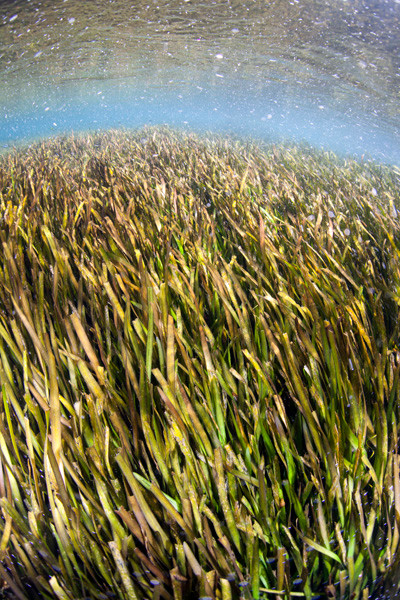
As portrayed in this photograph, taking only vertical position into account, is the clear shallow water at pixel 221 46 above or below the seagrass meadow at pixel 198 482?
above

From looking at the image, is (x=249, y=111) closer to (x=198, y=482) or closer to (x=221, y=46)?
(x=221, y=46)

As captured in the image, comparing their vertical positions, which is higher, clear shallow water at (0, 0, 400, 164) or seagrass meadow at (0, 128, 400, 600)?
clear shallow water at (0, 0, 400, 164)

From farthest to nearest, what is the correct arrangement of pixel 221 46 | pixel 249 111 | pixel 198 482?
1. pixel 249 111
2. pixel 221 46
3. pixel 198 482

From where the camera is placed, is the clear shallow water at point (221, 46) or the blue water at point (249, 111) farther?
the blue water at point (249, 111)

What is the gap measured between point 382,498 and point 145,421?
2.73 ft

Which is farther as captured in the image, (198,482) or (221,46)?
(221,46)

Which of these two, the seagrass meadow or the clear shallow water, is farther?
the clear shallow water

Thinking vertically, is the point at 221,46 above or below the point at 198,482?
above

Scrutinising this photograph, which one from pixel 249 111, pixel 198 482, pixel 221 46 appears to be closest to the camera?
pixel 198 482

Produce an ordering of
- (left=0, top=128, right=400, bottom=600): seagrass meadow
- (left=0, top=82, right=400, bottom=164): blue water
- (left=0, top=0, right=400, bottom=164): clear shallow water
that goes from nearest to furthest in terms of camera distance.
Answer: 1. (left=0, top=128, right=400, bottom=600): seagrass meadow
2. (left=0, top=0, right=400, bottom=164): clear shallow water
3. (left=0, top=82, right=400, bottom=164): blue water

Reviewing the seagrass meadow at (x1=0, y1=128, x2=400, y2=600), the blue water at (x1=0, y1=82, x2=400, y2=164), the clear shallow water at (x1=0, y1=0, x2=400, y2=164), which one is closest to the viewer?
the seagrass meadow at (x1=0, y1=128, x2=400, y2=600)

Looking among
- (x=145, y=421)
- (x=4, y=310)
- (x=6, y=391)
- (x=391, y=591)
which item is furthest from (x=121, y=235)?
(x=391, y=591)

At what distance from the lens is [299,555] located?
0.91 metres

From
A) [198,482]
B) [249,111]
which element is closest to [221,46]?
[198,482]
